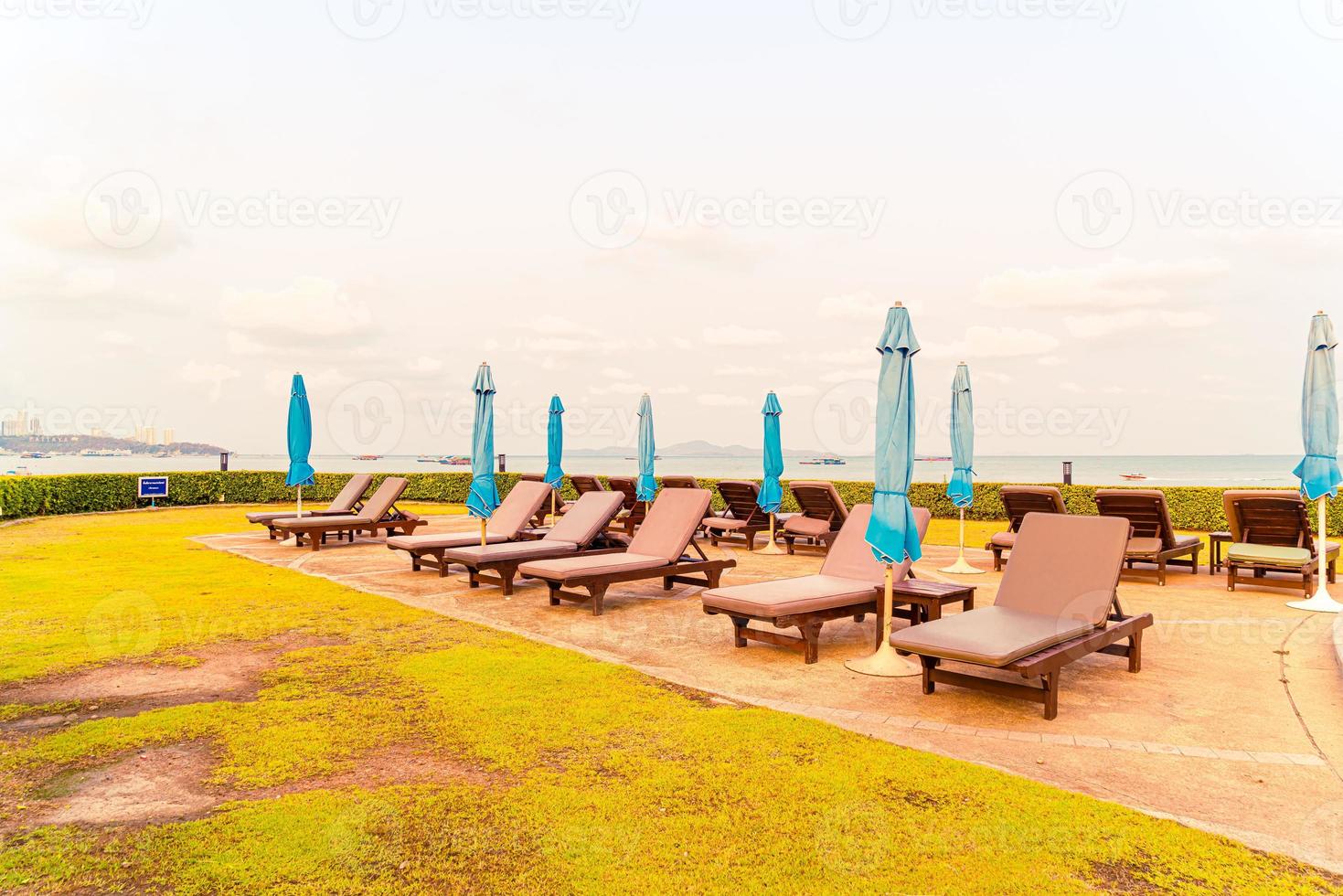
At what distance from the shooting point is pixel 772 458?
13.0 metres

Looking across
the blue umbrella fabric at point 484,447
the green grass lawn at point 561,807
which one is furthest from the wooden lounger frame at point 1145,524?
the blue umbrella fabric at point 484,447

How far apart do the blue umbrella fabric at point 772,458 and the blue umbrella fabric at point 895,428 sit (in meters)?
6.51

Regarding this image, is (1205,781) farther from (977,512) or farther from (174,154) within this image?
(174,154)

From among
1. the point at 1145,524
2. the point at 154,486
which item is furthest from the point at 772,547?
the point at 154,486

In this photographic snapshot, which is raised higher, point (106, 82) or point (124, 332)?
point (106, 82)

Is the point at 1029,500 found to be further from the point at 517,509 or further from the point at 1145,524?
the point at 517,509

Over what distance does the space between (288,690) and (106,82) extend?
57.3 ft

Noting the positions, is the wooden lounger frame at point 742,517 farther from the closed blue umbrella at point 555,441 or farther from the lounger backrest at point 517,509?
the closed blue umbrella at point 555,441

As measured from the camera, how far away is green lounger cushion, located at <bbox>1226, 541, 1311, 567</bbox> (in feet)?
27.4

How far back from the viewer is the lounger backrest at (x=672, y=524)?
852 centimetres

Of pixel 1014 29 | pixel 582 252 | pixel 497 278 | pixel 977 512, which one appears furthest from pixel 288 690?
pixel 582 252

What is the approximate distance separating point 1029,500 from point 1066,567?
17.4 feet

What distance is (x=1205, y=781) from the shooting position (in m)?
3.52

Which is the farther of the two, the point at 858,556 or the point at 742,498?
the point at 742,498
